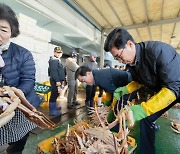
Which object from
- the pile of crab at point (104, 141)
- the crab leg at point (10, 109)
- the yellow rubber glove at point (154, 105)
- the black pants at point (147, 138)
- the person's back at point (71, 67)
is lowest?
the black pants at point (147, 138)

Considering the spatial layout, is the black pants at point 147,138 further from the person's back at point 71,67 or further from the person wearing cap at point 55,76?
the person's back at point 71,67

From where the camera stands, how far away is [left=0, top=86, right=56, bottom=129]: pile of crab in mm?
687

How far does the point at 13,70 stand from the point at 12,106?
1.12 ft

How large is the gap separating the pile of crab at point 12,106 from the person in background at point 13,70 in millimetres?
150

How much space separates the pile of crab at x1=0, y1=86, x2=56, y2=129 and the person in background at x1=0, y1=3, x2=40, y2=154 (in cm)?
15

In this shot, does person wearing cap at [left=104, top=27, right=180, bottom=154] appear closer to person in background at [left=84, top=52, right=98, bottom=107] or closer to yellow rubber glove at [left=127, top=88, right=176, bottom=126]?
yellow rubber glove at [left=127, top=88, right=176, bottom=126]

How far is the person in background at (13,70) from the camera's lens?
934 millimetres

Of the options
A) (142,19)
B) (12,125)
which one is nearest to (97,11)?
(142,19)

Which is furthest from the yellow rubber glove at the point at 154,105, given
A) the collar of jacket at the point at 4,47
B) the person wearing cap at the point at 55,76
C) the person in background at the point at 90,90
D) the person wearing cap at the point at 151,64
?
the person in background at the point at 90,90

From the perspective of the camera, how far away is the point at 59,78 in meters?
3.22

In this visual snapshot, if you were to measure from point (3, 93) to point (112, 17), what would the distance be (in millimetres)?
5586

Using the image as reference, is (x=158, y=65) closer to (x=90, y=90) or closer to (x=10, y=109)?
(x=10, y=109)

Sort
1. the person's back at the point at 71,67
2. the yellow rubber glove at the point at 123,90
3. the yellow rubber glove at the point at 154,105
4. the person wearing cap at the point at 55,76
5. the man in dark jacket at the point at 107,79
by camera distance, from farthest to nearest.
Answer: the person's back at the point at 71,67
the person wearing cap at the point at 55,76
the man in dark jacket at the point at 107,79
the yellow rubber glove at the point at 123,90
the yellow rubber glove at the point at 154,105

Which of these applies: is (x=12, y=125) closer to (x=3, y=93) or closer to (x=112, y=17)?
(x=3, y=93)
